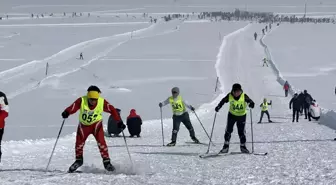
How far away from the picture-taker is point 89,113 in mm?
8000

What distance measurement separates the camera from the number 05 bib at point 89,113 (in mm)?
8000

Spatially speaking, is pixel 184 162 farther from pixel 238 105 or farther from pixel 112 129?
pixel 112 129

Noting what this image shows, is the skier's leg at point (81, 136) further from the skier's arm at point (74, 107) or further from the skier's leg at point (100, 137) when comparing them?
the skier's arm at point (74, 107)

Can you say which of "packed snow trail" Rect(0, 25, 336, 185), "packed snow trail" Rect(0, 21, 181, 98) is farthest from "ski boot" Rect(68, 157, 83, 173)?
"packed snow trail" Rect(0, 21, 181, 98)

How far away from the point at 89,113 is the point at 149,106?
1715 cm

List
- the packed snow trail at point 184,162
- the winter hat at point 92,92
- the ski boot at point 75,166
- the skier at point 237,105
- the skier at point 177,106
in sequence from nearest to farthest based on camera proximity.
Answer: the packed snow trail at point 184,162 < the winter hat at point 92,92 < the ski boot at point 75,166 < the skier at point 237,105 < the skier at point 177,106

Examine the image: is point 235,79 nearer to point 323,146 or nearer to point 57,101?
point 57,101

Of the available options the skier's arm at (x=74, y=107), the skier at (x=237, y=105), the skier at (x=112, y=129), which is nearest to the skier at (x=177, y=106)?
the skier at (x=237, y=105)

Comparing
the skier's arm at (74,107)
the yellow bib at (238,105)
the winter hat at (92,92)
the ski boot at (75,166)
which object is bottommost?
the ski boot at (75,166)

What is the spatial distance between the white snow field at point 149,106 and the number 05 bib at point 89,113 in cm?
79

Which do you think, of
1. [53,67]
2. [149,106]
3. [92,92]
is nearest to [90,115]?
[92,92]

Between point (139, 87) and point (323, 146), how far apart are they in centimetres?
2131

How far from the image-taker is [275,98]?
28156 mm

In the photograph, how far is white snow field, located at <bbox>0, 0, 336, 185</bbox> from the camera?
8.14m
